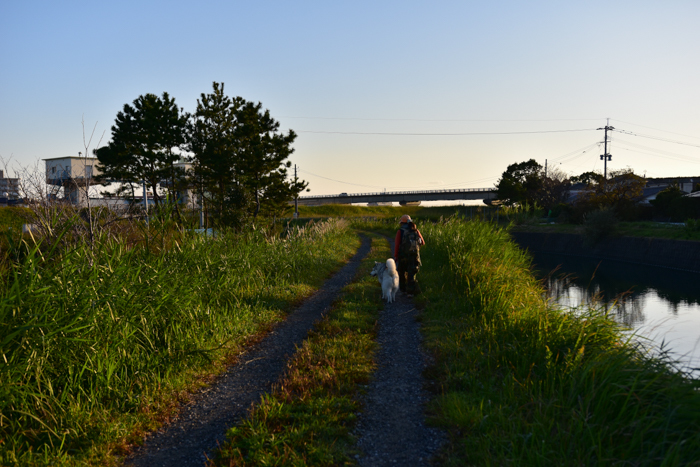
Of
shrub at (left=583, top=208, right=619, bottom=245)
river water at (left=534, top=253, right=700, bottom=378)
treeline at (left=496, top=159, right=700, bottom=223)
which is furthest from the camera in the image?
treeline at (left=496, top=159, right=700, bottom=223)

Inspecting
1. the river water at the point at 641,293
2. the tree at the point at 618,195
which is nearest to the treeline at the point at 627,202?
the tree at the point at 618,195

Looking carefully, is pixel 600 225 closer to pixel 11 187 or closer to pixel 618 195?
pixel 618 195

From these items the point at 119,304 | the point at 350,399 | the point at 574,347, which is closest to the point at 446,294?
the point at 574,347

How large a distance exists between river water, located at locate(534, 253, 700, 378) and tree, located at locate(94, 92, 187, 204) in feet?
90.6

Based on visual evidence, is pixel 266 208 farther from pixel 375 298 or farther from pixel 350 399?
pixel 350 399

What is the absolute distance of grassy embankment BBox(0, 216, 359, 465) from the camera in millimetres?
3443

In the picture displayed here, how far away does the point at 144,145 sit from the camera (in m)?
32.8

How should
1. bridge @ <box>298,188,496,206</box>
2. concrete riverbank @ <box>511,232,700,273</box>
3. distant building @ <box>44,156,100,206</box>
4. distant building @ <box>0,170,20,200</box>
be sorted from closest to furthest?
distant building @ <box>44,156,100,206</box> → distant building @ <box>0,170,20,200</box> → concrete riverbank @ <box>511,232,700,273</box> → bridge @ <box>298,188,496,206</box>

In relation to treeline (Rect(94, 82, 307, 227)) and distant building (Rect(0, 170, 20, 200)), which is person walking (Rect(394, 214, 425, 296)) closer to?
distant building (Rect(0, 170, 20, 200))

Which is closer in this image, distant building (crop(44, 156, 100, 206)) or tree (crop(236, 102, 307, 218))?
distant building (crop(44, 156, 100, 206))

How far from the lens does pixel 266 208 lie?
32.1 metres

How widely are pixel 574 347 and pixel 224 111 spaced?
3122cm

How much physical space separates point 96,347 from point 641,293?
19.4 metres

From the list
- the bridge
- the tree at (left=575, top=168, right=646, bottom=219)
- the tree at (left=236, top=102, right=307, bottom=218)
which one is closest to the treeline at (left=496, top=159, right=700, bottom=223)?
the tree at (left=575, top=168, right=646, bottom=219)
